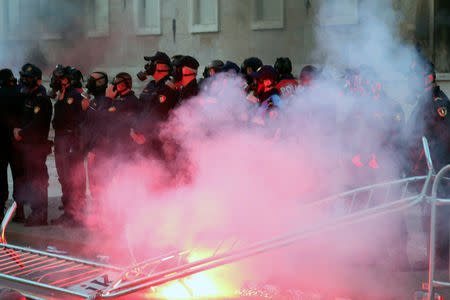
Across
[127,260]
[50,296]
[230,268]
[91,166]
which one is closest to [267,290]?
[230,268]

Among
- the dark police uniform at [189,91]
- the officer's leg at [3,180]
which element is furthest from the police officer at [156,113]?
the officer's leg at [3,180]

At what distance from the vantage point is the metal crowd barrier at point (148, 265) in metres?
2.97

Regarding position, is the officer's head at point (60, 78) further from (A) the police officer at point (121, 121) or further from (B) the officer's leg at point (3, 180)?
(B) the officer's leg at point (3, 180)

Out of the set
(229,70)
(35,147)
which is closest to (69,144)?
A: (35,147)

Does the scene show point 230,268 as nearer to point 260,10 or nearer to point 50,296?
point 50,296

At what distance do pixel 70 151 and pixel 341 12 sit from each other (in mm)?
3450

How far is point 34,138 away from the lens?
22.2 ft

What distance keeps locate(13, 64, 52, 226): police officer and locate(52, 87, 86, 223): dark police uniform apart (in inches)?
5.0

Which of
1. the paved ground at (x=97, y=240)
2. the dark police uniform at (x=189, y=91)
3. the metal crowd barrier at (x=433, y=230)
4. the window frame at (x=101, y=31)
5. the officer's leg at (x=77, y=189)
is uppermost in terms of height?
the window frame at (x=101, y=31)

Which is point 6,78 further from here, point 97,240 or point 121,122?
point 97,240

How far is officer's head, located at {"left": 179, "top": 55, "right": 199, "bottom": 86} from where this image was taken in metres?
5.90

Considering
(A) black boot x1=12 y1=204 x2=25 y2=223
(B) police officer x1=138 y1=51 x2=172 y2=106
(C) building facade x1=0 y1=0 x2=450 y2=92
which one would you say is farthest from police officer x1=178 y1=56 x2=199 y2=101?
(C) building facade x1=0 y1=0 x2=450 y2=92

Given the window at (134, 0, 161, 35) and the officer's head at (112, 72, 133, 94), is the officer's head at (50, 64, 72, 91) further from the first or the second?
the window at (134, 0, 161, 35)

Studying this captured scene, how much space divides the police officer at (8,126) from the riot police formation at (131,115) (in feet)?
0.04
